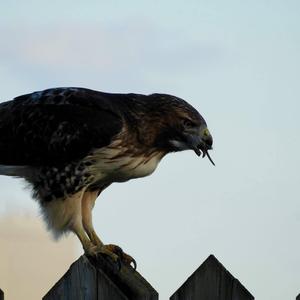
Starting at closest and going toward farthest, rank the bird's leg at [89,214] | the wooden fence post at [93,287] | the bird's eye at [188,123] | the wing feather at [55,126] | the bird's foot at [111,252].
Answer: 1. the wooden fence post at [93,287]
2. the bird's foot at [111,252]
3. the bird's leg at [89,214]
4. the wing feather at [55,126]
5. the bird's eye at [188,123]

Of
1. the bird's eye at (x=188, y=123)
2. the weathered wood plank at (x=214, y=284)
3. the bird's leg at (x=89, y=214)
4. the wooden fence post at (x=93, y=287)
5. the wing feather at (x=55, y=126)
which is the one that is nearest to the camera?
the wooden fence post at (x=93, y=287)

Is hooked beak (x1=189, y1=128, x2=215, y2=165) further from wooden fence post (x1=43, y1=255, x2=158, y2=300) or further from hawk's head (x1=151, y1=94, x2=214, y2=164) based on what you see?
wooden fence post (x1=43, y1=255, x2=158, y2=300)

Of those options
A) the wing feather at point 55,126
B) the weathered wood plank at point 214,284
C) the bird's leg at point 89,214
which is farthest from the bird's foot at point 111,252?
the wing feather at point 55,126

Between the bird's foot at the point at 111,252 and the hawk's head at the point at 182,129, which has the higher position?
the hawk's head at the point at 182,129

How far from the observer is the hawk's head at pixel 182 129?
471cm

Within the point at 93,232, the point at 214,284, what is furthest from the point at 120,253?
the point at 214,284

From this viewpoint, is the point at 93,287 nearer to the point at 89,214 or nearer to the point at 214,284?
the point at 214,284

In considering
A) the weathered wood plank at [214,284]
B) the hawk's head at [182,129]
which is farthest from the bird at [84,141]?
the weathered wood plank at [214,284]

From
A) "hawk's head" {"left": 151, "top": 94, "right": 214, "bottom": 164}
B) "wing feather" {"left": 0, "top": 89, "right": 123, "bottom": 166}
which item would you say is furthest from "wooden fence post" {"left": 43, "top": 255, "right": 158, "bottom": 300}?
"hawk's head" {"left": 151, "top": 94, "right": 214, "bottom": 164}

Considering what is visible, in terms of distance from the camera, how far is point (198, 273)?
327cm

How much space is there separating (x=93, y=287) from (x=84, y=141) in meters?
1.72

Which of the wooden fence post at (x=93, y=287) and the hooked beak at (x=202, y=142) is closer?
the wooden fence post at (x=93, y=287)

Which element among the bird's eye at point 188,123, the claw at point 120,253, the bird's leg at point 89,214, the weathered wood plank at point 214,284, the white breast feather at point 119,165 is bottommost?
the bird's leg at point 89,214

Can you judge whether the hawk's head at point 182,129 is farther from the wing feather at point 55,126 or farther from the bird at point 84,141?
the wing feather at point 55,126
